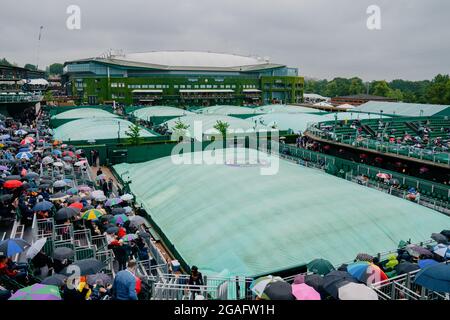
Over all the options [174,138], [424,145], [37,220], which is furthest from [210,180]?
[424,145]

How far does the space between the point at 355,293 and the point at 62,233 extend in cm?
1080

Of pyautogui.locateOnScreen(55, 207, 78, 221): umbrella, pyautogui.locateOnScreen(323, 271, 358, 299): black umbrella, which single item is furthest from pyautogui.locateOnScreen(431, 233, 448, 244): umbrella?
pyautogui.locateOnScreen(55, 207, 78, 221): umbrella

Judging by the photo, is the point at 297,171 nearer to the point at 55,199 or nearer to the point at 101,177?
the point at 101,177

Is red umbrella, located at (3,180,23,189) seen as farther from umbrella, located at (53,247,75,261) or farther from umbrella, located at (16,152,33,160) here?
umbrella, located at (16,152,33,160)

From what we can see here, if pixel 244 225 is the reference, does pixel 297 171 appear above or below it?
above

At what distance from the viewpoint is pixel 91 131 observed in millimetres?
44500

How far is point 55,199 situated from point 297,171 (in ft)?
46.7

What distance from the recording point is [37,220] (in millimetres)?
14531

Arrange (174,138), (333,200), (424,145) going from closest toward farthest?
(333,200) → (424,145) → (174,138)

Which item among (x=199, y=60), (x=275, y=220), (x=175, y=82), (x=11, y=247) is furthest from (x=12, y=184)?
(x=199, y=60)

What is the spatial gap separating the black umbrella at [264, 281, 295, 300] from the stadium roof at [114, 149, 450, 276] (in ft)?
17.6

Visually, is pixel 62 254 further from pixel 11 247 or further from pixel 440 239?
pixel 440 239

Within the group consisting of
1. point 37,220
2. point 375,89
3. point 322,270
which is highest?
point 375,89

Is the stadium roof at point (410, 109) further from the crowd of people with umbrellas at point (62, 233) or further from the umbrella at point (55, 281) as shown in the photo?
the umbrella at point (55, 281)
